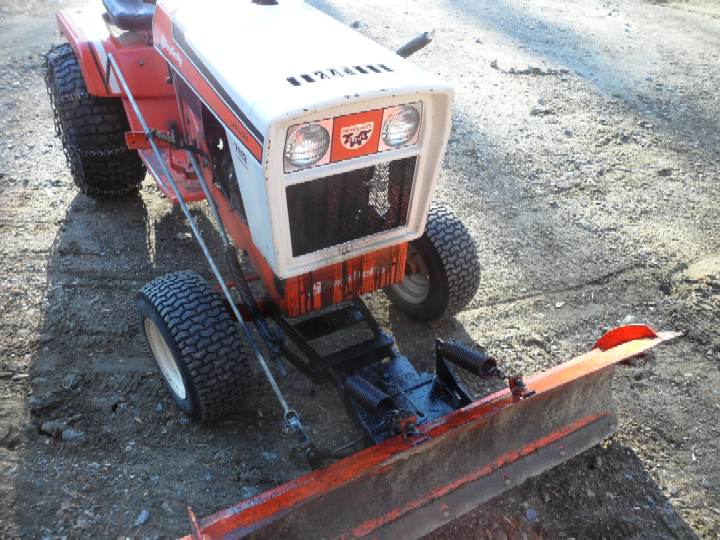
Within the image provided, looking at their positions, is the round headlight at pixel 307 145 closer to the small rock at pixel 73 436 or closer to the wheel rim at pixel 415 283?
the wheel rim at pixel 415 283

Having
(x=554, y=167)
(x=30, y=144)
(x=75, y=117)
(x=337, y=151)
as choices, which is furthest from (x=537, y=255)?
(x=30, y=144)

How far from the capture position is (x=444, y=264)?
11.7 feet

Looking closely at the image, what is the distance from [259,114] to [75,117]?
253cm

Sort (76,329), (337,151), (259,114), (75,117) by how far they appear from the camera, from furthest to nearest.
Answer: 1. (75,117)
2. (76,329)
3. (337,151)
4. (259,114)

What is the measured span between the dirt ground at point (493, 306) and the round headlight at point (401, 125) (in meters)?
1.49

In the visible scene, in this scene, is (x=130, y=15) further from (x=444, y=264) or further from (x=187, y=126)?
(x=444, y=264)

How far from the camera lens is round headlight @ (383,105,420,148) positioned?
2643mm

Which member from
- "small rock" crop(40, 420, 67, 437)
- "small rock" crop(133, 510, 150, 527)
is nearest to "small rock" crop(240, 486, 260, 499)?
"small rock" crop(133, 510, 150, 527)

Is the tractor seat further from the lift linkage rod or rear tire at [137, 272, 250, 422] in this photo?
rear tire at [137, 272, 250, 422]

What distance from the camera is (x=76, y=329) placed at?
3.85 m

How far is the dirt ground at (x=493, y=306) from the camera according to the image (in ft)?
9.90

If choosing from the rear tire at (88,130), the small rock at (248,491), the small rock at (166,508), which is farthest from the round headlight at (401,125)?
the rear tire at (88,130)

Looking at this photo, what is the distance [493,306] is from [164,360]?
201 centimetres

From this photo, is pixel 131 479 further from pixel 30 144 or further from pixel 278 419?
pixel 30 144
